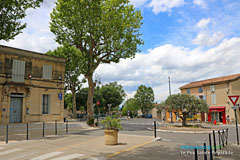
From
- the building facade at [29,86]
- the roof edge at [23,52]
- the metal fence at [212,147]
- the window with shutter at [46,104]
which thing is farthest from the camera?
the window with shutter at [46,104]

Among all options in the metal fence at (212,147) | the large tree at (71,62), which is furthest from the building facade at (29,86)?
the metal fence at (212,147)

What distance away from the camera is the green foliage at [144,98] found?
65.4m

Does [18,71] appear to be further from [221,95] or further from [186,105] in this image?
[221,95]

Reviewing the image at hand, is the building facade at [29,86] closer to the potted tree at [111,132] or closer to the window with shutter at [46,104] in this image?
the window with shutter at [46,104]

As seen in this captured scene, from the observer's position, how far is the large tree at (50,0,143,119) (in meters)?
21.0

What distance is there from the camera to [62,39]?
23016 mm

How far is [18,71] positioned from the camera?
19047mm

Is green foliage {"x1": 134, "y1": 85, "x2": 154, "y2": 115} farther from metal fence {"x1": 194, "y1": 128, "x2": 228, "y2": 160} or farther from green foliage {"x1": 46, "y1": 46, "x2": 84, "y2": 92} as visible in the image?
metal fence {"x1": 194, "y1": 128, "x2": 228, "y2": 160}

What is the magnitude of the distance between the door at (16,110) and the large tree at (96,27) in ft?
23.3

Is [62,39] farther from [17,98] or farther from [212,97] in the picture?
[212,97]

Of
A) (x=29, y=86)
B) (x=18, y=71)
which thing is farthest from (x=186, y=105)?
(x=18, y=71)

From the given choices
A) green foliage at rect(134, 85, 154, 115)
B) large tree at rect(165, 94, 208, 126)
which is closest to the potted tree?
large tree at rect(165, 94, 208, 126)

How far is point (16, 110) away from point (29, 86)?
2.57 metres

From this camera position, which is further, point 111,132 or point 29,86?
point 29,86
